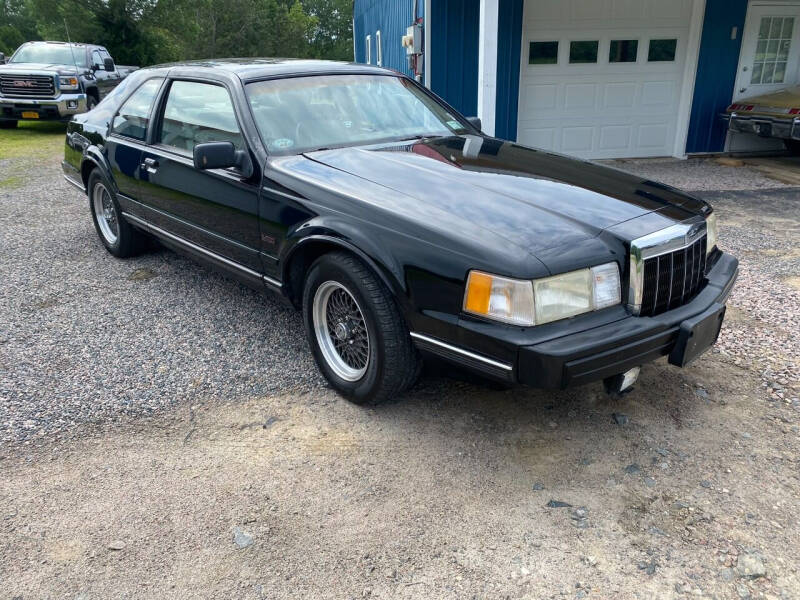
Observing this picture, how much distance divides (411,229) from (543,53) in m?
8.38

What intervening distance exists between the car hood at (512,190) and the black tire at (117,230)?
8.36ft

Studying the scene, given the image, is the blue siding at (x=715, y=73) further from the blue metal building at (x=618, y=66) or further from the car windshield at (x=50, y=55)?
the car windshield at (x=50, y=55)

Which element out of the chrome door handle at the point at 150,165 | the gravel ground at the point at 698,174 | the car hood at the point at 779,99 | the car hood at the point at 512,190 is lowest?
the gravel ground at the point at 698,174

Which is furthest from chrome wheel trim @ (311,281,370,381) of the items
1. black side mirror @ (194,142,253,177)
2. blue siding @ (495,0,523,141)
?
blue siding @ (495,0,523,141)

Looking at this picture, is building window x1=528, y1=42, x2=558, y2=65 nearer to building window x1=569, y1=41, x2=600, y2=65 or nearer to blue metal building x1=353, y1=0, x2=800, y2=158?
blue metal building x1=353, y1=0, x2=800, y2=158

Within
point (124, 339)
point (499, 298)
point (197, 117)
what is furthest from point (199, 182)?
point (499, 298)

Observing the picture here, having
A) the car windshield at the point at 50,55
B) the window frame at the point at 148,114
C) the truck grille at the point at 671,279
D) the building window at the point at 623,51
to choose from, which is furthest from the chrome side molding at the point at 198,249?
the car windshield at the point at 50,55

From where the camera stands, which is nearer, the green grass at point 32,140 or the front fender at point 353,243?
the front fender at point 353,243

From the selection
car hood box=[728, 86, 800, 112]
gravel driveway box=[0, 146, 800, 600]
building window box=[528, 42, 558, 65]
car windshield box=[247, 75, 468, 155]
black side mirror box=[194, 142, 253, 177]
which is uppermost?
building window box=[528, 42, 558, 65]

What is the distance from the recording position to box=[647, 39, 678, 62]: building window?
33.4 feet

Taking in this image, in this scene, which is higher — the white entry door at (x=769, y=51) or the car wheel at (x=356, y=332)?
the white entry door at (x=769, y=51)

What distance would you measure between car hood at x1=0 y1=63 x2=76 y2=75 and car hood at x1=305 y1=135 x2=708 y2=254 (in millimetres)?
12735

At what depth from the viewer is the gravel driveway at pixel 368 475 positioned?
2262 mm

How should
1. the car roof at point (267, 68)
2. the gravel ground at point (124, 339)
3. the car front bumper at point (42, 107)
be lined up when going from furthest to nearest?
the car front bumper at point (42, 107) → the car roof at point (267, 68) → the gravel ground at point (124, 339)
